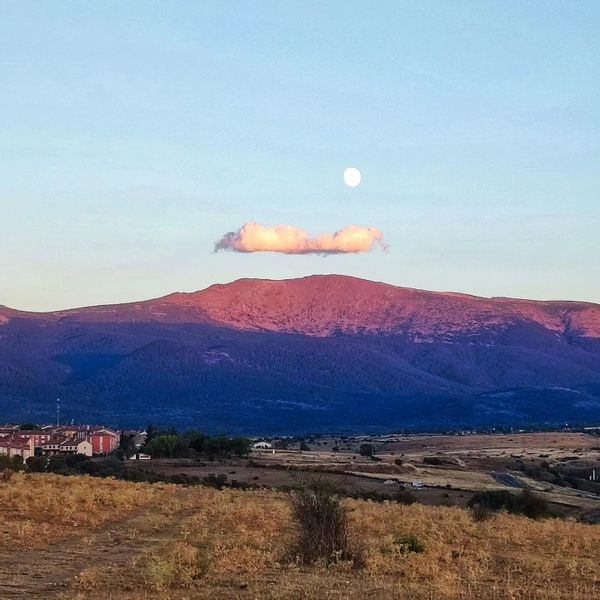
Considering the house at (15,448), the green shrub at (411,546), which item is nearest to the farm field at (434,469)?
the house at (15,448)

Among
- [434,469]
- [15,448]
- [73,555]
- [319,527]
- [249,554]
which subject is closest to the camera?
[249,554]

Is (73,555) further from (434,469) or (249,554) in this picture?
(434,469)

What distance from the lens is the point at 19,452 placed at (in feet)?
291

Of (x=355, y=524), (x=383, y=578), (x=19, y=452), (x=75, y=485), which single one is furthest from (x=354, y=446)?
(x=383, y=578)

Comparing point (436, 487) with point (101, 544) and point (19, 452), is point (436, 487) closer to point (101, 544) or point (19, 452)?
point (19, 452)

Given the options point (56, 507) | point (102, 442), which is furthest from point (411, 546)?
point (102, 442)

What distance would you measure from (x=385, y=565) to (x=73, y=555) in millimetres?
6448

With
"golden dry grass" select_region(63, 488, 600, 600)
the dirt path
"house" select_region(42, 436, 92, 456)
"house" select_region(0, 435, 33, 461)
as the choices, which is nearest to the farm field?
"house" select_region(0, 435, 33, 461)

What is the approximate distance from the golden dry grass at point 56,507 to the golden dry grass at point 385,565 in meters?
2.79

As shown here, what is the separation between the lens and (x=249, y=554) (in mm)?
20594

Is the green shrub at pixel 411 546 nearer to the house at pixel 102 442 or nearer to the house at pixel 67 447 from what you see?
the house at pixel 67 447

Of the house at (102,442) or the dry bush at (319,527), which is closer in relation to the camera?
the dry bush at (319,527)

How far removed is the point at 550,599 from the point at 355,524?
1390 centimetres

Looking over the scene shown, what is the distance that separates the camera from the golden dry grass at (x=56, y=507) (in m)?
24.5
